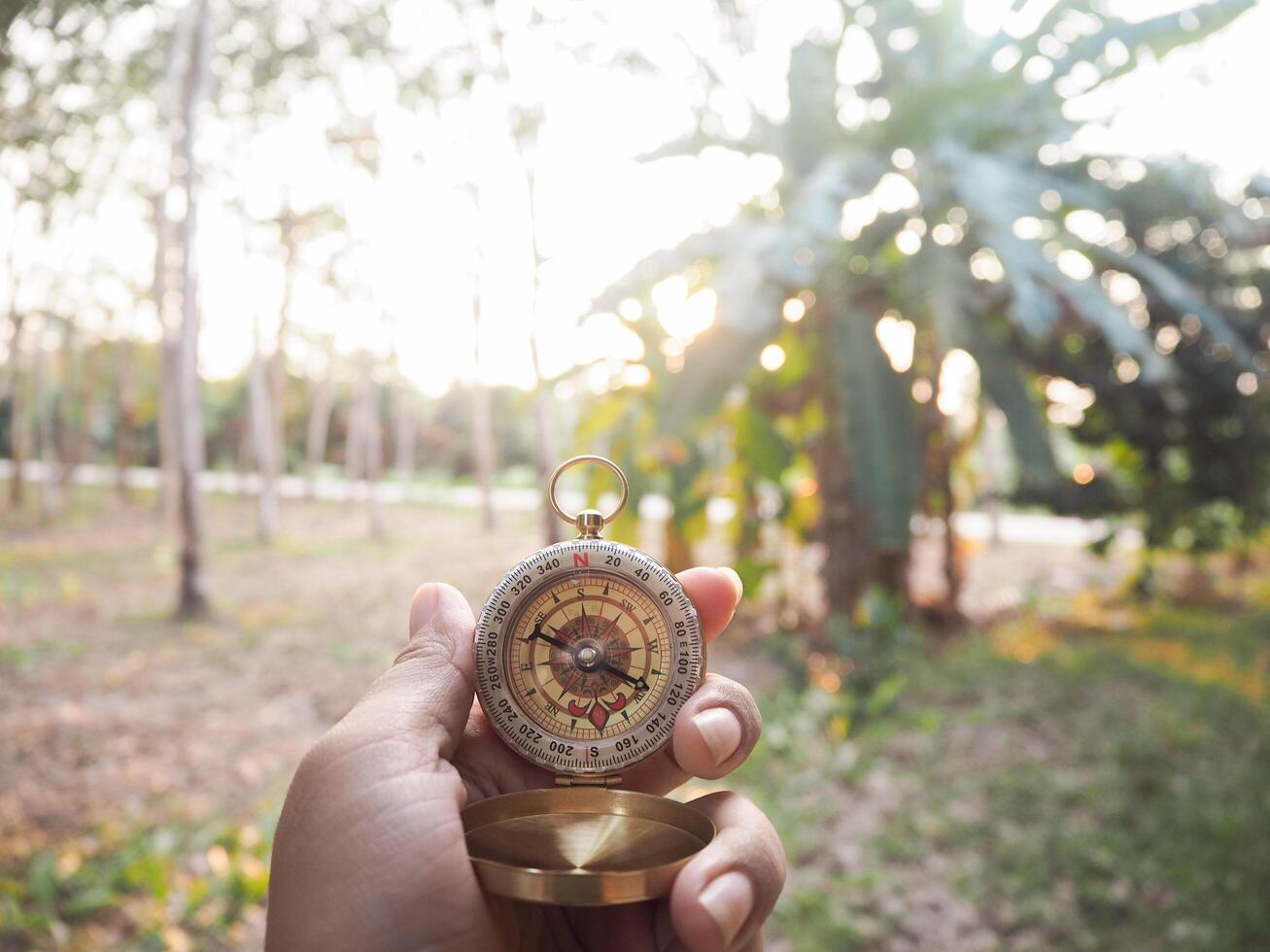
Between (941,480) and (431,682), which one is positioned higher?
(941,480)

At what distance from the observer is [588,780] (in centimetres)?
107

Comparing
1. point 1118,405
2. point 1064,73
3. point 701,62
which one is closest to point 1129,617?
point 1118,405

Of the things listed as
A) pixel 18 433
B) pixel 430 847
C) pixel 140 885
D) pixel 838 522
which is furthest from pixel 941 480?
pixel 18 433

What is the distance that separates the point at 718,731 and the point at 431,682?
1.20 ft

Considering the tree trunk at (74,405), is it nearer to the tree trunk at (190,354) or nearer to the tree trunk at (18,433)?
the tree trunk at (18,433)

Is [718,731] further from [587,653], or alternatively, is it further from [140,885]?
[140,885]

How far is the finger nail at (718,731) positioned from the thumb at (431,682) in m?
0.31

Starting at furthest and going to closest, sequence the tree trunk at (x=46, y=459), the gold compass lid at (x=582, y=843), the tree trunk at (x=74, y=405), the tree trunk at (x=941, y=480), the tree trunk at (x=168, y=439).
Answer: the tree trunk at (x=74, y=405), the tree trunk at (x=46, y=459), the tree trunk at (x=168, y=439), the tree trunk at (x=941, y=480), the gold compass lid at (x=582, y=843)

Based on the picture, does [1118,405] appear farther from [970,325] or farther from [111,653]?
[111,653]

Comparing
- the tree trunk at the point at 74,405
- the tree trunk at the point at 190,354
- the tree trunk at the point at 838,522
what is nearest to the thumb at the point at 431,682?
the tree trunk at the point at 838,522

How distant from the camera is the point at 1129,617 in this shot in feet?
18.2

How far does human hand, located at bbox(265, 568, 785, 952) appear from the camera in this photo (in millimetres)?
910

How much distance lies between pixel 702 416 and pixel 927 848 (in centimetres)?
163

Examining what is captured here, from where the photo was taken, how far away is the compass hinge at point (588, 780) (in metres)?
1.07
